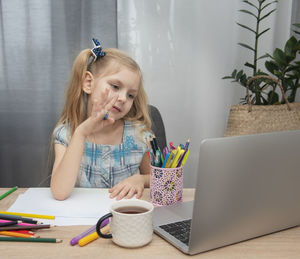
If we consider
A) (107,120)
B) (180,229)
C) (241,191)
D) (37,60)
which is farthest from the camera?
(37,60)

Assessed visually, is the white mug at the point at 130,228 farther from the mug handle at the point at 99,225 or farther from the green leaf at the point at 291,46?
the green leaf at the point at 291,46

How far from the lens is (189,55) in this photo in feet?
6.99

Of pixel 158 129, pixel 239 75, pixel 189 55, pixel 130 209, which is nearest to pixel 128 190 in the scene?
pixel 130 209

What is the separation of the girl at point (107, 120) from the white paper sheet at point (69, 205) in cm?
20

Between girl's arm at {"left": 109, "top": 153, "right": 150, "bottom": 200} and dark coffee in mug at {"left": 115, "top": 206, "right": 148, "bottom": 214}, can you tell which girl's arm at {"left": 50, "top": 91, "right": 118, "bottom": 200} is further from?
dark coffee in mug at {"left": 115, "top": 206, "right": 148, "bottom": 214}

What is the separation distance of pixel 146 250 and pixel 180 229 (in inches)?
4.0

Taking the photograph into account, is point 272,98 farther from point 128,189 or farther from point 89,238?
point 89,238

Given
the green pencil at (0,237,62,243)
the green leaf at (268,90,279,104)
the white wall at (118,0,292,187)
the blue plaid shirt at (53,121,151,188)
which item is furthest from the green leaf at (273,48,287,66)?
the green pencil at (0,237,62,243)

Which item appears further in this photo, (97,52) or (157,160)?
(97,52)

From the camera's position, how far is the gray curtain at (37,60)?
1897mm

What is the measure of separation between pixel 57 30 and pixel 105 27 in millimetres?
276

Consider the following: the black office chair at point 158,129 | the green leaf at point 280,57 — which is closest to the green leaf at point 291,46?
the green leaf at point 280,57

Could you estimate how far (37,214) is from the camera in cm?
77

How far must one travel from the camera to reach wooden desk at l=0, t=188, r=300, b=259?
59 cm
